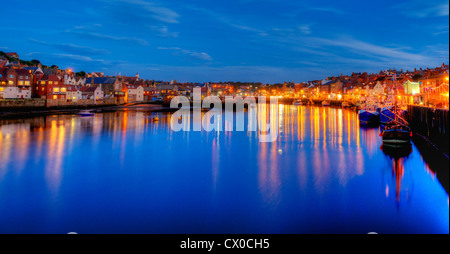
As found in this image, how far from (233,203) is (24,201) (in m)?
6.91

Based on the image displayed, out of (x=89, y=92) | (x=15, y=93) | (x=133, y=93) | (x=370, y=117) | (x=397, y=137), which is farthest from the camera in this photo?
(x=133, y=93)

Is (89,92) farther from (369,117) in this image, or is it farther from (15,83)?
(369,117)

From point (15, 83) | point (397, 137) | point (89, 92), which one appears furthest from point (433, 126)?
point (89, 92)

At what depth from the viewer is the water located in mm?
9242

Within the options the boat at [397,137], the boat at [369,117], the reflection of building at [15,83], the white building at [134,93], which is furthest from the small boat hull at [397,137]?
the white building at [134,93]

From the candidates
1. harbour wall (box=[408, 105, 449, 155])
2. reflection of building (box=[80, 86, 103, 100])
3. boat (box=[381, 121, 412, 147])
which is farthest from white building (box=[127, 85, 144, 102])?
boat (box=[381, 121, 412, 147])

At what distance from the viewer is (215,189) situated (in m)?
12.7

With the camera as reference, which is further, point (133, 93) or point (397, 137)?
point (133, 93)

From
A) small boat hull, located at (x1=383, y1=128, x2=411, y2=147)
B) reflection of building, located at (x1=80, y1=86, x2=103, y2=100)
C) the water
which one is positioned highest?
reflection of building, located at (x1=80, y1=86, x2=103, y2=100)

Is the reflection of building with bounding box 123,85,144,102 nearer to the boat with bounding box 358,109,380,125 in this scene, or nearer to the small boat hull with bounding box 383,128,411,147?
the boat with bounding box 358,109,380,125

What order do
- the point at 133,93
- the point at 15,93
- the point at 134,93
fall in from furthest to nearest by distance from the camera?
the point at 134,93 → the point at 133,93 → the point at 15,93

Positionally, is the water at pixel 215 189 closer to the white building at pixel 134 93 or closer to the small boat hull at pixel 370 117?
the small boat hull at pixel 370 117
